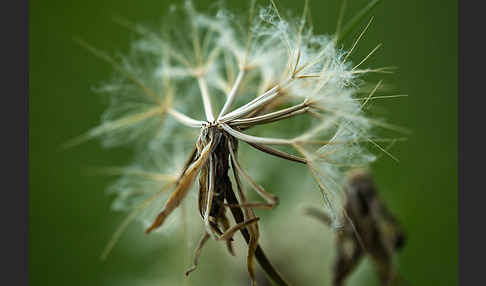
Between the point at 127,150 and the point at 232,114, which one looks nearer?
the point at 232,114

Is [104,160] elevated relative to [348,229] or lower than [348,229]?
elevated

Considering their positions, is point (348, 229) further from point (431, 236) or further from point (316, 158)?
point (431, 236)

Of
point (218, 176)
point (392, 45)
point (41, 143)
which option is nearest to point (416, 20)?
point (392, 45)

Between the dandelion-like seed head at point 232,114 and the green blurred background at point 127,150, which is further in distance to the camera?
the green blurred background at point 127,150

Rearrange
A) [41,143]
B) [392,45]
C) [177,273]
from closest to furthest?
[177,273]
[392,45]
[41,143]
